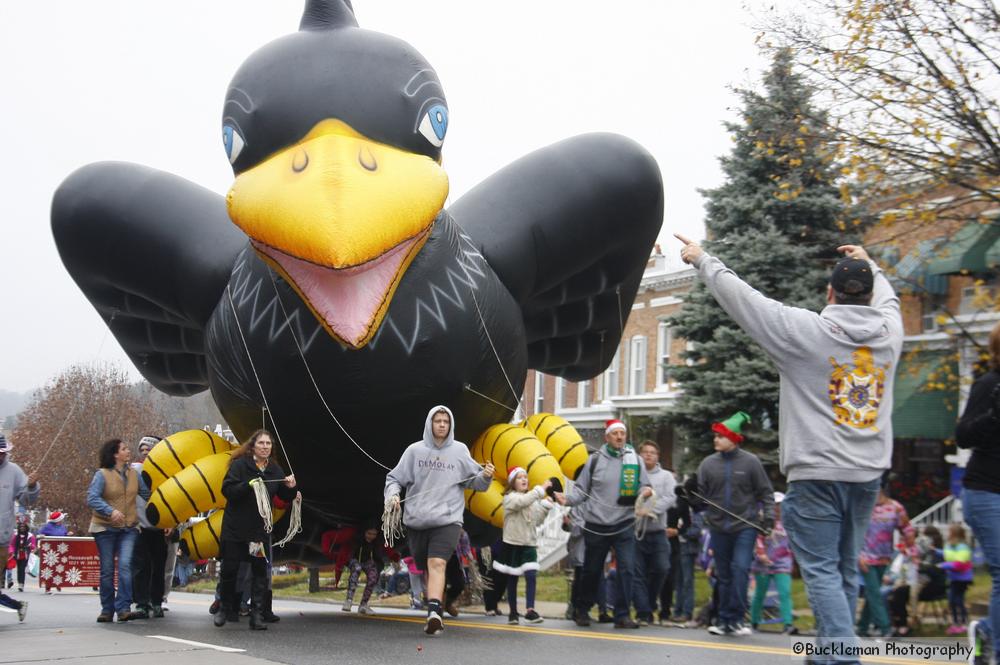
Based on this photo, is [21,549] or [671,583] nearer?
[671,583]

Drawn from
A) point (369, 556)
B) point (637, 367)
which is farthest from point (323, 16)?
point (637, 367)

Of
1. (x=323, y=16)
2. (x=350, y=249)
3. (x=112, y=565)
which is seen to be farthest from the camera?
(x=112, y=565)

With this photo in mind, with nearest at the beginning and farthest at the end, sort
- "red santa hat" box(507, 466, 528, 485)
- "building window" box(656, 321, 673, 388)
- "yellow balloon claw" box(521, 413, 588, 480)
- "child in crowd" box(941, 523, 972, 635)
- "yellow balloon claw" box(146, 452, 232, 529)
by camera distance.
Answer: "red santa hat" box(507, 466, 528, 485)
"yellow balloon claw" box(146, 452, 232, 529)
"yellow balloon claw" box(521, 413, 588, 480)
"child in crowd" box(941, 523, 972, 635)
"building window" box(656, 321, 673, 388)

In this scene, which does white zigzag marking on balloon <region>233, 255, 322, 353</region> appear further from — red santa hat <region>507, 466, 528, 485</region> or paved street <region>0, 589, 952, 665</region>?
paved street <region>0, 589, 952, 665</region>

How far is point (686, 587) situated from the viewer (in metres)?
10.3

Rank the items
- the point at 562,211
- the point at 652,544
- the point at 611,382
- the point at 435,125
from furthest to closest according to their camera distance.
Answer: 1. the point at 611,382
2. the point at 652,544
3. the point at 562,211
4. the point at 435,125

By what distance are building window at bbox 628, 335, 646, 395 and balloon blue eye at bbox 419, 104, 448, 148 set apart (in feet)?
74.2

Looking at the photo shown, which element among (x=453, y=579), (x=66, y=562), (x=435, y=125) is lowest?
(x=66, y=562)

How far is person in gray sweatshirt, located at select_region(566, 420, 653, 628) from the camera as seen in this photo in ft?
28.2

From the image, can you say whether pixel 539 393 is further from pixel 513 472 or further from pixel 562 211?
pixel 513 472

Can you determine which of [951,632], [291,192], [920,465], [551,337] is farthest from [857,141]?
[920,465]

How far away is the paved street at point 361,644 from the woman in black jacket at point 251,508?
40cm

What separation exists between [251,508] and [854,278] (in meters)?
4.77

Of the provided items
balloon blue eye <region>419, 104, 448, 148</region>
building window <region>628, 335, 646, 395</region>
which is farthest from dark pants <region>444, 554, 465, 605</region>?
building window <region>628, 335, 646, 395</region>
